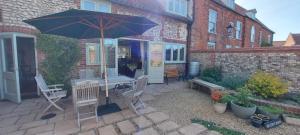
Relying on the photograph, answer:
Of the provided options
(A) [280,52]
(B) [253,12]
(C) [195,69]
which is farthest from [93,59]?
(B) [253,12]

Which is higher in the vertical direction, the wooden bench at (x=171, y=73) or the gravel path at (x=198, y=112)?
the wooden bench at (x=171, y=73)

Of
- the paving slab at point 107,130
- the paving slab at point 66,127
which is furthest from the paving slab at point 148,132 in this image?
the paving slab at point 66,127

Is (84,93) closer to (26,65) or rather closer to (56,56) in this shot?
(56,56)

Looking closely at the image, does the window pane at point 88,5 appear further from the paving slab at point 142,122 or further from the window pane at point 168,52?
the paving slab at point 142,122

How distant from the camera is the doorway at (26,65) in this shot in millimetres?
6293

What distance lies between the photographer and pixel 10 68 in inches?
212

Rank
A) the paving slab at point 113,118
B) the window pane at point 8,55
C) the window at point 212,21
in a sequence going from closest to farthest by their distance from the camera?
1. the paving slab at point 113,118
2. the window pane at point 8,55
3. the window at point 212,21

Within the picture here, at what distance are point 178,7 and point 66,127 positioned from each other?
954 centimetres

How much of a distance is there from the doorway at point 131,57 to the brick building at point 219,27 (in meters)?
3.78

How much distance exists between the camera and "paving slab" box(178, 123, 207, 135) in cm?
339

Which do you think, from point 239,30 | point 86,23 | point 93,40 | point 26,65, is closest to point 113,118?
point 86,23

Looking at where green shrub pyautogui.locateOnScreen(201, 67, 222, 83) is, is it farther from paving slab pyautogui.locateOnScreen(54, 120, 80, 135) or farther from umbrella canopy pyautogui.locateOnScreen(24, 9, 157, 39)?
paving slab pyautogui.locateOnScreen(54, 120, 80, 135)

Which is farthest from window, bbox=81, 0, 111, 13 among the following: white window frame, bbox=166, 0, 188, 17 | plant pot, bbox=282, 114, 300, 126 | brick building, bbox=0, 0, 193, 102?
plant pot, bbox=282, 114, 300, 126

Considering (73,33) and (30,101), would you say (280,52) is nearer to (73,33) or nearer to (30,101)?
(73,33)
